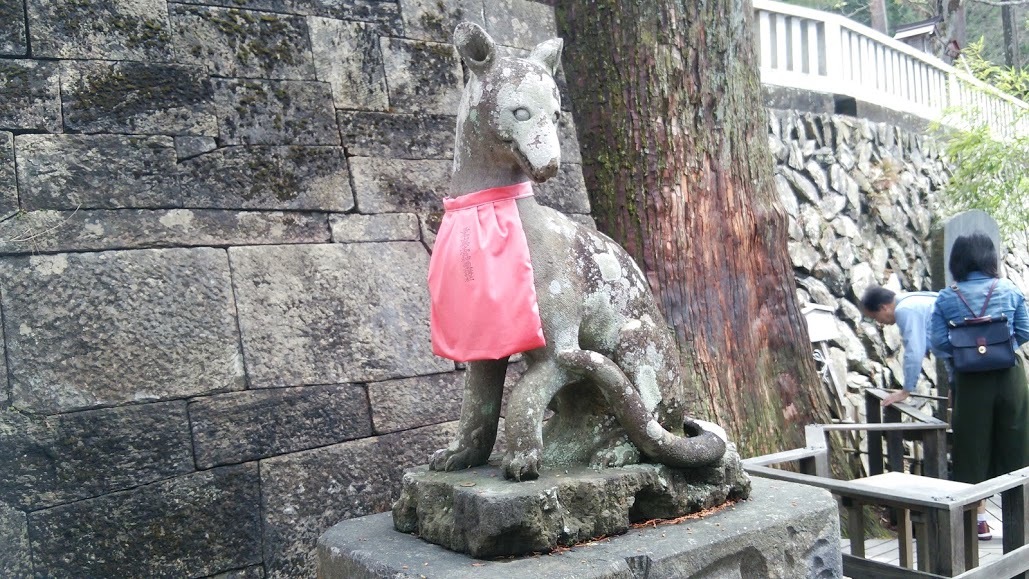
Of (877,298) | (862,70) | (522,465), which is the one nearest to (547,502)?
(522,465)

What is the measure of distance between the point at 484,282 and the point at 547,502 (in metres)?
0.57

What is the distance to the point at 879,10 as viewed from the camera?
14.2 meters

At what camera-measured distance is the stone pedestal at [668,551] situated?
1.89 meters

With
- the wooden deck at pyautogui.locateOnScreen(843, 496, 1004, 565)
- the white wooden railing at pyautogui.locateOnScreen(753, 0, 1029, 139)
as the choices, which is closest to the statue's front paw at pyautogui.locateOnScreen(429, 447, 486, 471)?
the wooden deck at pyautogui.locateOnScreen(843, 496, 1004, 565)

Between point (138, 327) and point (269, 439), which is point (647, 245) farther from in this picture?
Answer: point (138, 327)

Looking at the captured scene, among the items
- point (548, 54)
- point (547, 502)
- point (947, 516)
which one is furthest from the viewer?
point (947, 516)

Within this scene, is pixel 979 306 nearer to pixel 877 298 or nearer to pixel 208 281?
pixel 877 298

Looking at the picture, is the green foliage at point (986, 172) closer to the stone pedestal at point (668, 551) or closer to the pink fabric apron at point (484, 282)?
the stone pedestal at point (668, 551)

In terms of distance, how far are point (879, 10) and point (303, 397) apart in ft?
46.5

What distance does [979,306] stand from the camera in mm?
4242

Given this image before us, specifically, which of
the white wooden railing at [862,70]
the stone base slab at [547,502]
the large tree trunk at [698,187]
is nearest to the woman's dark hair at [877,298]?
the large tree trunk at [698,187]

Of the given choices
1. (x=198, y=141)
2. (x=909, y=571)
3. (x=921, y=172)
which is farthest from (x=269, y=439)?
(x=921, y=172)

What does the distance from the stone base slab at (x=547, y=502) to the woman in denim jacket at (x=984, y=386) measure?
260 centimetres

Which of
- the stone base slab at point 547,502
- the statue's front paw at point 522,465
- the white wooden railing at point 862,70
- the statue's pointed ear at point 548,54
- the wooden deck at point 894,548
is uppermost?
the white wooden railing at point 862,70
